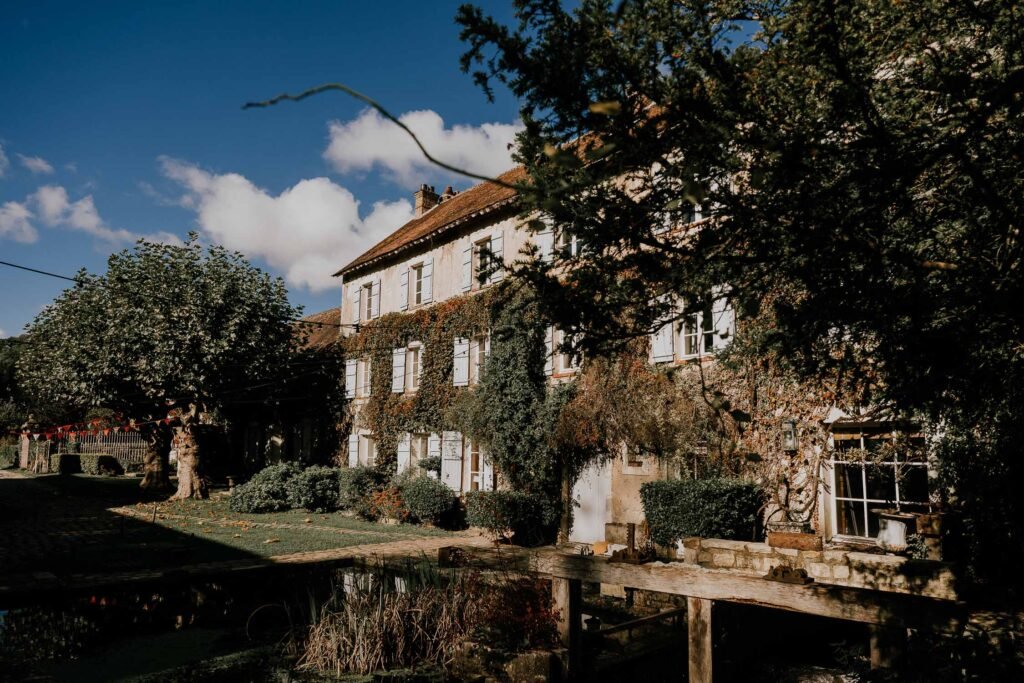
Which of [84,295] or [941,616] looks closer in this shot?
[941,616]

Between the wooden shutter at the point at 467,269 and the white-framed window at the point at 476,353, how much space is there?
1.65 meters

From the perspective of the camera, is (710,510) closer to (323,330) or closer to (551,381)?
(551,381)

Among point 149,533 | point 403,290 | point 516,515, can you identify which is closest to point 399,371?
point 403,290

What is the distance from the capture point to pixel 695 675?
17.3ft

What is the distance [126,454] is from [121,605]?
107 feet

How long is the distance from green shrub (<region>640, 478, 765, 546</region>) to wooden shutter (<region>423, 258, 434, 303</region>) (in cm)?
1060

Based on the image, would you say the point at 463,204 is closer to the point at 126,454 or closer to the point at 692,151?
the point at 692,151

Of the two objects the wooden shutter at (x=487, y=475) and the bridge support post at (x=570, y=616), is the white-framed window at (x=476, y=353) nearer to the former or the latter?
the wooden shutter at (x=487, y=475)

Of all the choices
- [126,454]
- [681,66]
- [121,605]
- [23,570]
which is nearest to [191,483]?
[23,570]

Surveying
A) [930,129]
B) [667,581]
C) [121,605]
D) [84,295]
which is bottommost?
[121,605]

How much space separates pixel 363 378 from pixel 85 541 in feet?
31.7

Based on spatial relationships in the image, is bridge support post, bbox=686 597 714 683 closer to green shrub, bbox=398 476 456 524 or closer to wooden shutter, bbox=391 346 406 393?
green shrub, bbox=398 476 456 524

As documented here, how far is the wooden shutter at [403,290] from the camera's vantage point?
850 inches

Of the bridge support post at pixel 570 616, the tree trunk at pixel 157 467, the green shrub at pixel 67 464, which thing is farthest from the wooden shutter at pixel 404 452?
the green shrub at pixel 67 464
